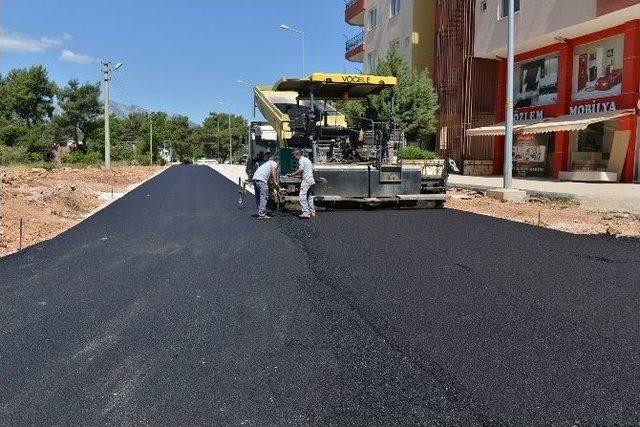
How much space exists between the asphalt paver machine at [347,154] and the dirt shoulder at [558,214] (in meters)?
1.54

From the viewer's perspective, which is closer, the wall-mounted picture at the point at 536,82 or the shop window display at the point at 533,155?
the wall-mounted picture at the point at 536,82

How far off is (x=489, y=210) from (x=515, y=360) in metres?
10.3

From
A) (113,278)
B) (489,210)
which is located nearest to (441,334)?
(113,278)

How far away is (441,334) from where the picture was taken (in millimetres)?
4504

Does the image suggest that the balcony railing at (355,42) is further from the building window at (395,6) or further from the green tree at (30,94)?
the green tree at (30,94)

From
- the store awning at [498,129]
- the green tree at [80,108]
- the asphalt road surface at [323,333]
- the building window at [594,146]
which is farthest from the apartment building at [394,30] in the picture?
the green tree at [80,108]

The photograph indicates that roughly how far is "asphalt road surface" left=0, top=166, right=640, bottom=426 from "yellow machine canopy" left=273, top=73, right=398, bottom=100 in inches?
219

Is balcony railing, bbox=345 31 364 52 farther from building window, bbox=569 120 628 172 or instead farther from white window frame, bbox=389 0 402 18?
building window, bbox=569 120 628 172

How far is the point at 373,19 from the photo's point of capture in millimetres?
40625

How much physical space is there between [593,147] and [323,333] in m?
21.9

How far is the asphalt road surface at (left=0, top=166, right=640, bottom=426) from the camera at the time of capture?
3.34m

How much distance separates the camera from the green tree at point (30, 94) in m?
61.4

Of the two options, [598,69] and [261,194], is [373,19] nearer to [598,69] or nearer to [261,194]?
[598,69]

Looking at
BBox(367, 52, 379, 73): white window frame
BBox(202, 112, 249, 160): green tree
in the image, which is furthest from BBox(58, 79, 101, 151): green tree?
BBox(367, 52, 379, 73): white window frame
